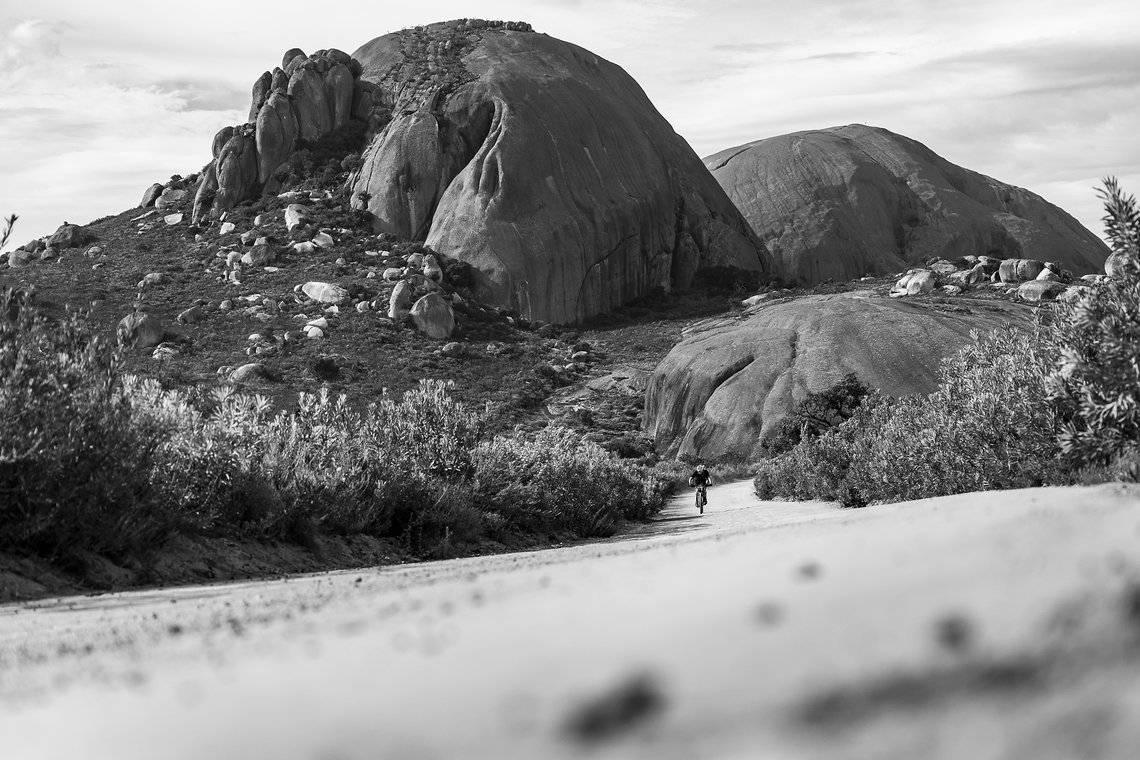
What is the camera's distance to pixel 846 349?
164 ft

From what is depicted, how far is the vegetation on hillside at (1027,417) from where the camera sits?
7309 millimetres

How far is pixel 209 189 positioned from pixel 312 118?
914cm

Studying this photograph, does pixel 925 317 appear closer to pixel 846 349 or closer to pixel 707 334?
pixel 846 349

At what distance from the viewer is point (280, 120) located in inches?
3191

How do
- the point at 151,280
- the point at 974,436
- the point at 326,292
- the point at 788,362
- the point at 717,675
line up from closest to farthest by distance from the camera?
the point at 717,675 < the point at 974,436 < the point at 788,362 < the point at 326,292 < the point at 151,280

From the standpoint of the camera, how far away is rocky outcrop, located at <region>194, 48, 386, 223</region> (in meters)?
79.1

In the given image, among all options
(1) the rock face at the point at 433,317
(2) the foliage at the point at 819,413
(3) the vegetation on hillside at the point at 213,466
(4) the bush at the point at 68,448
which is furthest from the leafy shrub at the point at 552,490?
(1) the rock face at the point at 433,317

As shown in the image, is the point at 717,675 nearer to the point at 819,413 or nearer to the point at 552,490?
the point at 552,490

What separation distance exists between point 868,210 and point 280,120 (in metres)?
64.4

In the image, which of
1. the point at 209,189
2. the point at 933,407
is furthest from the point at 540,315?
the point at 933,407

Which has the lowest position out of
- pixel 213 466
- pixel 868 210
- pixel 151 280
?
pixel 213 466

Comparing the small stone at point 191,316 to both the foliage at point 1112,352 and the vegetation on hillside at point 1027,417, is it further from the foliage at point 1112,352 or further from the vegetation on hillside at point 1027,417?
the foliage at point 1112,352

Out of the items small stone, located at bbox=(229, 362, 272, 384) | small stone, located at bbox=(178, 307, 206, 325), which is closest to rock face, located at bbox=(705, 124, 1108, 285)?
small stone, located at bbox=(178, 307, 206, 325)

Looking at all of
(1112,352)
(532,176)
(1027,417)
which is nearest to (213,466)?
(1112,352)
